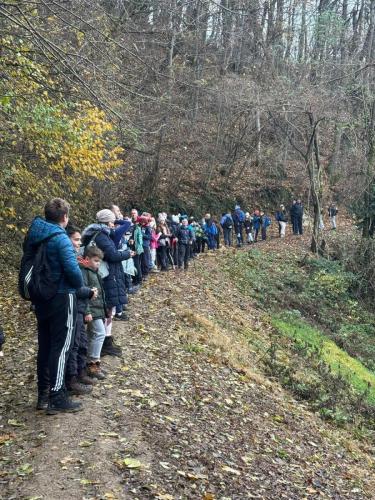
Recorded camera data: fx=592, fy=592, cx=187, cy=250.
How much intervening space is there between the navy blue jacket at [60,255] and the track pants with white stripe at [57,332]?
149 millimetres

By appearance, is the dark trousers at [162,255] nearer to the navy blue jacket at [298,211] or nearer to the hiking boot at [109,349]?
the hiking boot at [109,349]

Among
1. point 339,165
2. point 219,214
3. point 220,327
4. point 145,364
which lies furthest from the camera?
point 339,165

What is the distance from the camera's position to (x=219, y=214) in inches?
1345

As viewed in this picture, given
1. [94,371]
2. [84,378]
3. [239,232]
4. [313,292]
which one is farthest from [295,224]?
[84,378]

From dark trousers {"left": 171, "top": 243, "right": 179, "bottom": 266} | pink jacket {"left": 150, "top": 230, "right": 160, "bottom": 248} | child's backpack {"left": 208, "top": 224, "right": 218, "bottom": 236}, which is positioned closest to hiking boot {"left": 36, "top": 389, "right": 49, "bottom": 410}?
pink jacket {"left": 150, "top": 230, "right": 160, "bottom": 248}

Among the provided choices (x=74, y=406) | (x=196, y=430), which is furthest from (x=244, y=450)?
(x=74, y=406)

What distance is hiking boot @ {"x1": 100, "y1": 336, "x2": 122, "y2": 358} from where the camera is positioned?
29.4ft

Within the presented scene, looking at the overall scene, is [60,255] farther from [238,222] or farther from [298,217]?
[298,217]

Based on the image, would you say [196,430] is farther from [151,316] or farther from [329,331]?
[329,331]

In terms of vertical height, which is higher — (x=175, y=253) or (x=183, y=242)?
(x=183, y=242)

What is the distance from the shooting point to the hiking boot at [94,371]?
7750 millimetres

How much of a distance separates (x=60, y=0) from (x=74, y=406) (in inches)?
262

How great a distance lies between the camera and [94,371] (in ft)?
25.6

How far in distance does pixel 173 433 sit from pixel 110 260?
8.26ft
